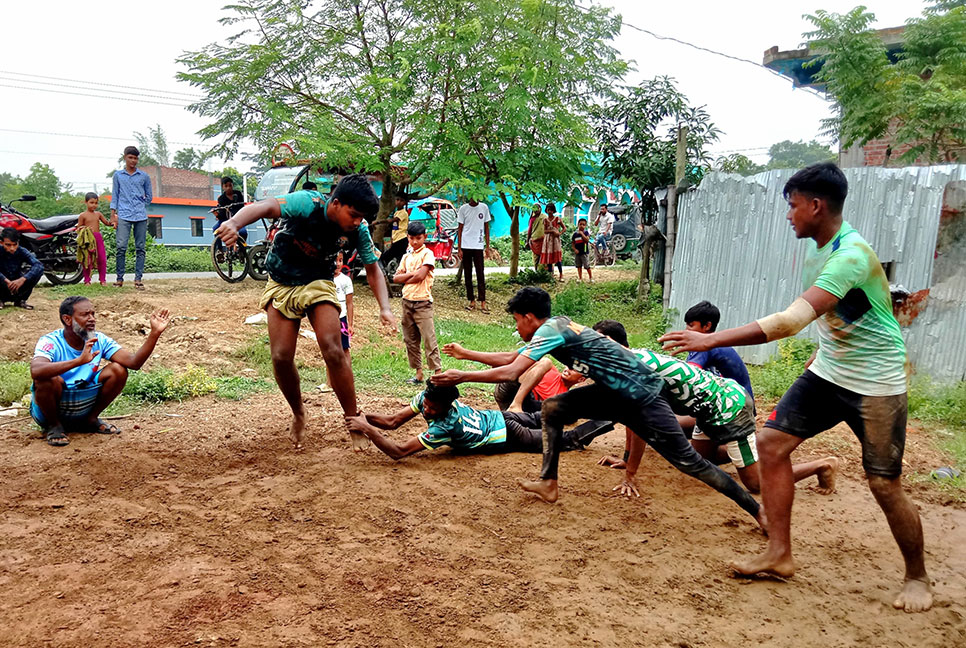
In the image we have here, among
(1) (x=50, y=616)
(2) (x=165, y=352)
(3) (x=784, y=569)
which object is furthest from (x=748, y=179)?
(1) (x=50, y=616)

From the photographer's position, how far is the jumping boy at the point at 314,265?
4.29 metres

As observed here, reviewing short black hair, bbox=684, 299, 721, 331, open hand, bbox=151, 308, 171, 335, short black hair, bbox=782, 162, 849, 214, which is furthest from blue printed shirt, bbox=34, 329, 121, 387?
short black hair, bbox=782, 162, 849, 214

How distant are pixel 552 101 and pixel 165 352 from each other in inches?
285

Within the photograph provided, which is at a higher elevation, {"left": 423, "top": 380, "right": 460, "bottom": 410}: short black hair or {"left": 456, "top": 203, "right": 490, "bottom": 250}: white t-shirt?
{"left": 456, "top": 203, "right": 490, "bottom": 250}: white t-shirt

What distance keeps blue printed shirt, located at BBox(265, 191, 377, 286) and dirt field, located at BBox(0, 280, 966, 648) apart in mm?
1191

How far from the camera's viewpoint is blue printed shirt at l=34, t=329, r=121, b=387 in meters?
4.60

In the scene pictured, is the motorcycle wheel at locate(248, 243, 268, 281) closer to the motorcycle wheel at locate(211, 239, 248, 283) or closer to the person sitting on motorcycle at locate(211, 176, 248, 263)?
the motorcycle wheel at locate(211, 239, 248, 283)

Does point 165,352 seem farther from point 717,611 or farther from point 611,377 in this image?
point 717,611

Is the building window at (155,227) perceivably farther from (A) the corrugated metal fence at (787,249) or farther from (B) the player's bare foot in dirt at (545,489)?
(B) the player's bare foot in dirt at (545,489)

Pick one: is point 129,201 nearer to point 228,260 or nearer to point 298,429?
point 228,260

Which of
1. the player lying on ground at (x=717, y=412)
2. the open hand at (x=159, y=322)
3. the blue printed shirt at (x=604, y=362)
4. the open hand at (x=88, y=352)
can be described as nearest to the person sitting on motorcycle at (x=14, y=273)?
the open hand at (x=88, y=352)

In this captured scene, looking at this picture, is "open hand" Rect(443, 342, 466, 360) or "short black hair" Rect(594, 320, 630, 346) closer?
"open hand" Rect(443, 342, 466, 360)

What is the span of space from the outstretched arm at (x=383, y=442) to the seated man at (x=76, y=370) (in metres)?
1.33

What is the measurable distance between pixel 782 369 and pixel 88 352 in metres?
6.00
